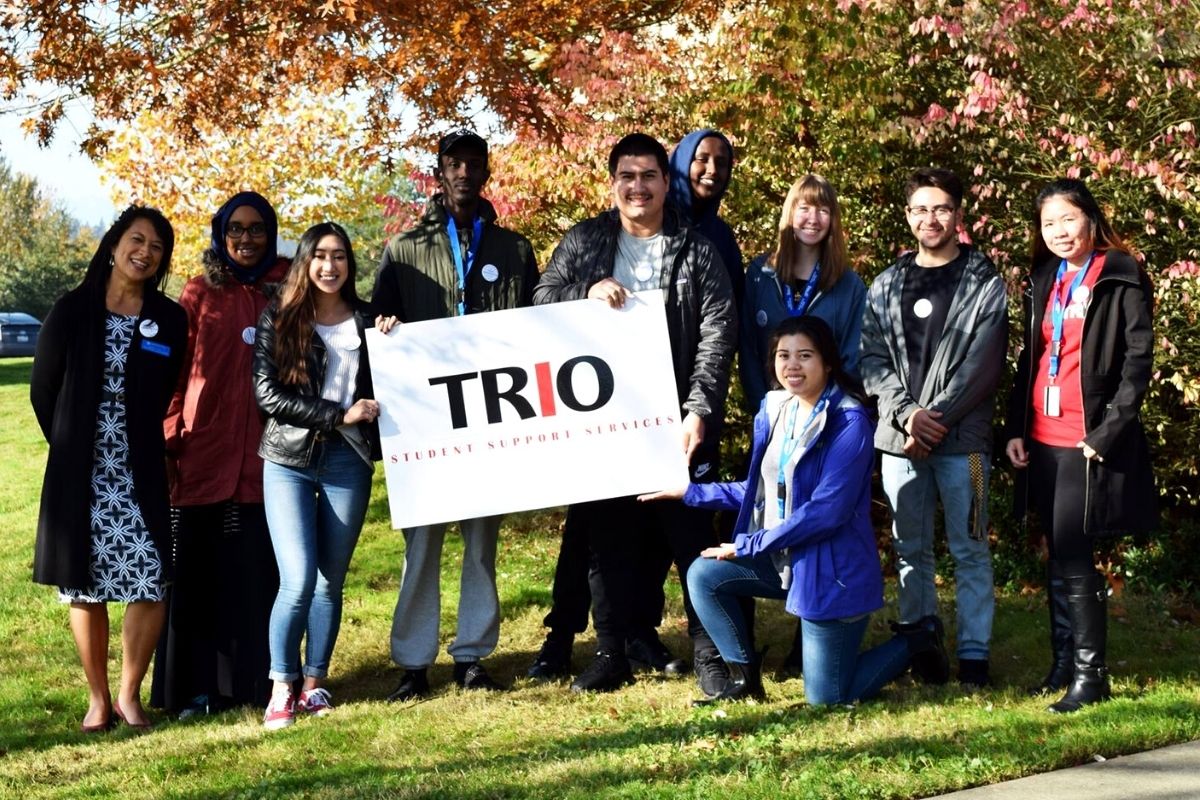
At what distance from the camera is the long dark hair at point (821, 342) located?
224 inches

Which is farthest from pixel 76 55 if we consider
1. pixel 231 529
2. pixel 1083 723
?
pixel 1083 723

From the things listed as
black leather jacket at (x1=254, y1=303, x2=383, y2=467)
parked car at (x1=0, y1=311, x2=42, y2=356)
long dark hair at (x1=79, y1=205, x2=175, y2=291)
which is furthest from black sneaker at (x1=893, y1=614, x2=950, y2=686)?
parked car at (x1=0, y1=311, x2=42, y2=356)

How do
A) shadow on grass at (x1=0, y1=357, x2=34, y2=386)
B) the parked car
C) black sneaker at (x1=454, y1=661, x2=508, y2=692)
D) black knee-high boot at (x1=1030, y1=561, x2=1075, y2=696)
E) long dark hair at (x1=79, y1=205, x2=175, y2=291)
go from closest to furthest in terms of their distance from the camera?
black knee-high boot at (x1=1030, y1=561, x2=1075, y2=696)
long dark hair at (x1=79, y1=205, x2=175, y2=291)
black sneaker at (x1=454, y1=661, x2=508, y2=692)
shadow on grass at (x1=0, y1=357, x2=34, y2=386)
the parked car

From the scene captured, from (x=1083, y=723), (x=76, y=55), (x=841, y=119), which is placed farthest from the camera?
(x=841, y=119)

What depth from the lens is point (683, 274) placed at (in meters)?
6.05

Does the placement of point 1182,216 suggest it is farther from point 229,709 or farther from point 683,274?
point 229,709

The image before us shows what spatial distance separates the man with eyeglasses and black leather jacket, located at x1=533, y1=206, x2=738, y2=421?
0.69 m

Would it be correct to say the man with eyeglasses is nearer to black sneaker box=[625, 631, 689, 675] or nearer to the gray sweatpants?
black sneaker box=[625, 631, 689, 675]

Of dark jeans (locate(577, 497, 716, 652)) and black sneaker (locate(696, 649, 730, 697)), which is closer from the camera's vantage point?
black sneaker (locate(696, 649, 730, 697))

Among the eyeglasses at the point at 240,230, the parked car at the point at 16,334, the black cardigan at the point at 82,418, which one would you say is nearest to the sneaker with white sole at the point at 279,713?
the black cardigan at the point at 82,418

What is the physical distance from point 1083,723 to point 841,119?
4864 mm

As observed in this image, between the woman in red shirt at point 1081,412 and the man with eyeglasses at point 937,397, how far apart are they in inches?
7.0

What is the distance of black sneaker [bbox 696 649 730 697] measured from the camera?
6.07 meters

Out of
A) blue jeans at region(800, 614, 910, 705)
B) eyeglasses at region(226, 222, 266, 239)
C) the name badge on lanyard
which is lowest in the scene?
blue jeans at region(800, 614, 910, 705)
